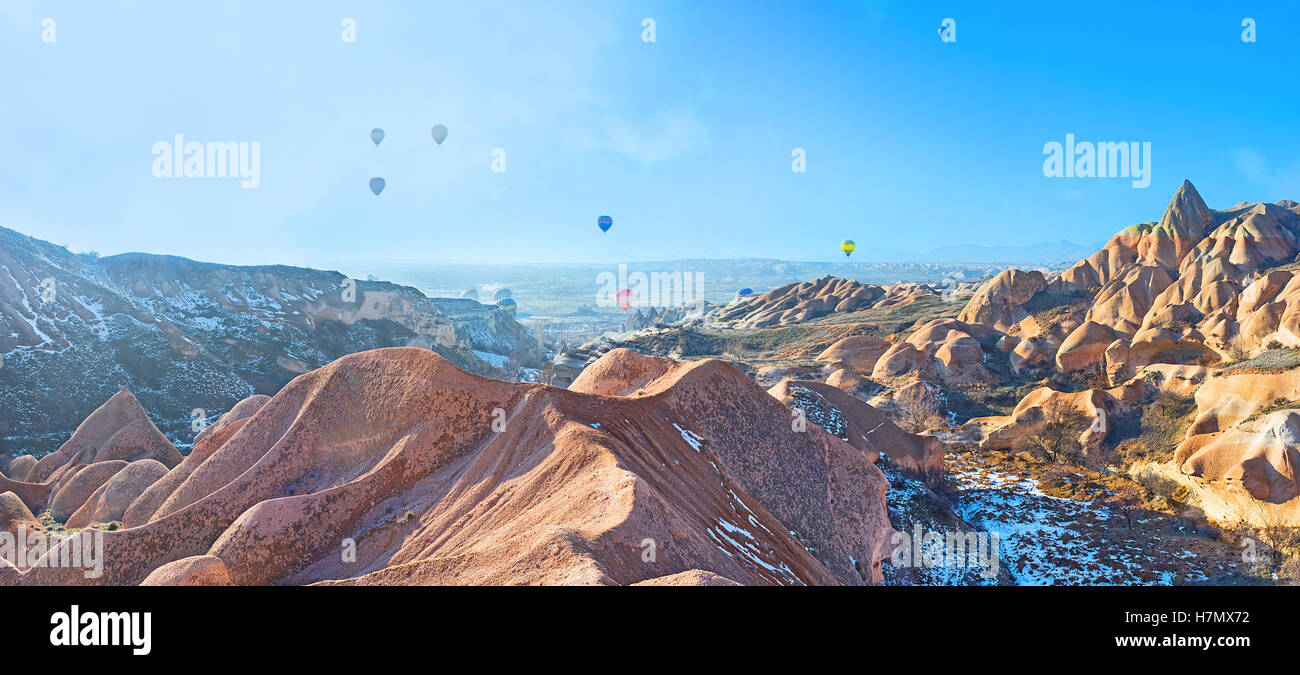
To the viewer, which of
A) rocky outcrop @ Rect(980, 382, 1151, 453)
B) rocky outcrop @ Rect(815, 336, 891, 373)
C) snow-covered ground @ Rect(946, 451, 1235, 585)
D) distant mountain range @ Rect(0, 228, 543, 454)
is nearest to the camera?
snow-covered ground @ Rect(946, 451, 1235, 585)

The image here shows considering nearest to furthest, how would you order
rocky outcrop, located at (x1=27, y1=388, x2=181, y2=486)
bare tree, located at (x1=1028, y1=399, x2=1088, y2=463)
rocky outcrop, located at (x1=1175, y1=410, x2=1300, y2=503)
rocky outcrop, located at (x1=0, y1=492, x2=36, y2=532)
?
1. rocky outcrop, located at (x1=0, y1=492, x2=36, y2=532)
2. rocky outcrop, located at (x1=1175, y1=410, x2=1300, y2=503)
3. rocky outcrop, located at (x1=27, y1=388, x2=181, y2=486)
4. bare tree, located at (x1=1028, y1=399, x2=1088, y2=463)

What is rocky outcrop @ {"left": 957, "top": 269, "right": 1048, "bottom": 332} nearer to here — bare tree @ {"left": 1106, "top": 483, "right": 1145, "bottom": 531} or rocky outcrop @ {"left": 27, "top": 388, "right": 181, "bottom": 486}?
bare tree @ {"left": 1106, "top": 483, "right": 1145, "bottom": 531}

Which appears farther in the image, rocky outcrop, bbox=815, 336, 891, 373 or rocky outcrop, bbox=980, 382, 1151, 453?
rocky outcrop, bbox=815, 336, 891, 373

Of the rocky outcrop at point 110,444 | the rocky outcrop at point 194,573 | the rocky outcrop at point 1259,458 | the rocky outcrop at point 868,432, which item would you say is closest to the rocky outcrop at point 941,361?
the rocky outcrop at point 1259,458

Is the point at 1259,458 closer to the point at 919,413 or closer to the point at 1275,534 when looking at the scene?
the point at 1275,534

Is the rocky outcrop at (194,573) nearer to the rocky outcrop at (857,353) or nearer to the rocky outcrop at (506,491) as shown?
the rocky outcrop at (506,491)

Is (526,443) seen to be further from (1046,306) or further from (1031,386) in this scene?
(1046,306)

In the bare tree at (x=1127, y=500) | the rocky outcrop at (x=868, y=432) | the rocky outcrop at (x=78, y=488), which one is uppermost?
the rocky outcrop at (x=868, y=432)

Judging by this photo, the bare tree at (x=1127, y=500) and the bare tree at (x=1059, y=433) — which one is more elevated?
the bare tree at (x=1059, y=433)

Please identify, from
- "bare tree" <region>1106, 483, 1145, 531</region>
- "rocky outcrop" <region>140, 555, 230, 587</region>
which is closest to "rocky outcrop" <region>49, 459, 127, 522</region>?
"rocky outcrop" <region>140, 555, 230, 587</region>
